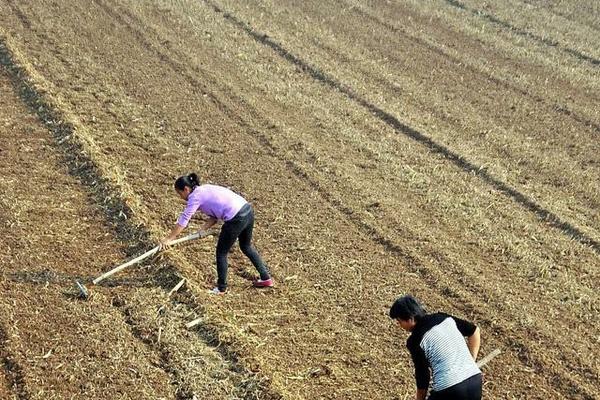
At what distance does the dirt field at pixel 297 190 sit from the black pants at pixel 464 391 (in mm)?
2085

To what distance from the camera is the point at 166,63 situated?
58.7ft

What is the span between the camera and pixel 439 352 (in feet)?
22.2

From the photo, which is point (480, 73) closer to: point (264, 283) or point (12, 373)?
point (264, 283)

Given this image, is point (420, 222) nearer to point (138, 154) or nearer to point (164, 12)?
point (138, 154)

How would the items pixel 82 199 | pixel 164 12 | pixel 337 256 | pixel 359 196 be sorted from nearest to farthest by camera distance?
pixel 337 256 → pixel 82 199 → pixel 359 196 → pixel 164 12

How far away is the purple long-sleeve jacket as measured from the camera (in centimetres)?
973

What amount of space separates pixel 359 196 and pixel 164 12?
9.96 metres

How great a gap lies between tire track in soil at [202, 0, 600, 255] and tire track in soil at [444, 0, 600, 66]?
6294 millimetres

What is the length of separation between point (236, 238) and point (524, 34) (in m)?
14.2

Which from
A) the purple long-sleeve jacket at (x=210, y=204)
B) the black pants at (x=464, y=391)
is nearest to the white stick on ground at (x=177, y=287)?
the purple long-sleeve jacket at (x=210, y=204)

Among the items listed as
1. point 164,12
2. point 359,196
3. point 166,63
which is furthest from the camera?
point 164,12

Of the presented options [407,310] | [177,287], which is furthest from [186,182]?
[407,310]

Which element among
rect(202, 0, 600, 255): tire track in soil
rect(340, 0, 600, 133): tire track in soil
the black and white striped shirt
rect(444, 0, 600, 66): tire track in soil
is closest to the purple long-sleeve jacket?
the black and white striped shirt

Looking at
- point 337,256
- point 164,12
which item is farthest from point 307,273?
point 164,12
